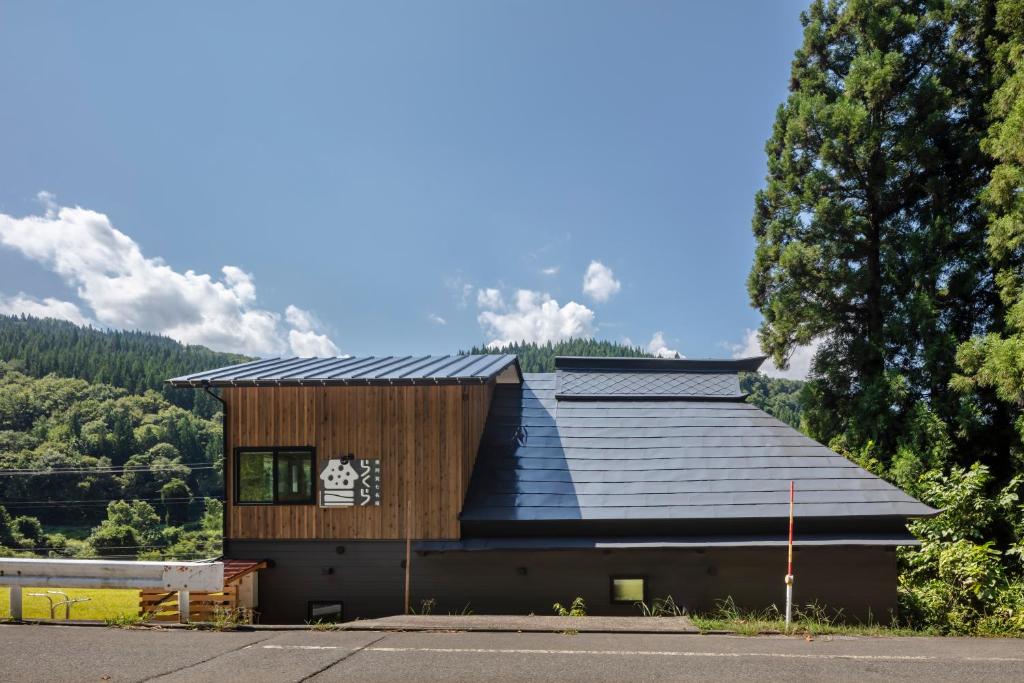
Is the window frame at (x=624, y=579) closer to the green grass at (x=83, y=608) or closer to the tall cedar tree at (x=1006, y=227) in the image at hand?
the green grass at (x=83, y=608)

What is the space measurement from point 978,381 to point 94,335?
547 feet

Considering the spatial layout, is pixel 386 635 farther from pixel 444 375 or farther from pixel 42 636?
pixel 444 375

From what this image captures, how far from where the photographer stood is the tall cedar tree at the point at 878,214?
1546cm

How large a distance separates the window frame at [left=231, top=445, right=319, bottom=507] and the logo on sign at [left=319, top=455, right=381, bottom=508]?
23 centimetres

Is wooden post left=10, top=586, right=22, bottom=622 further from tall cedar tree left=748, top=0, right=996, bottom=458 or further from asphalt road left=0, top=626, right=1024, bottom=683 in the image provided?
tall cedar tree left=748, top=0, right=996, bottom=458

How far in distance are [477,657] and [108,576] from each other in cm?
491

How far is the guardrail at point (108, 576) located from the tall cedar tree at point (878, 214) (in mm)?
16227

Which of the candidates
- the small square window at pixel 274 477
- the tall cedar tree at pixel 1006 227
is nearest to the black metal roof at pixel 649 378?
the tall cedar tree at pixel 1006 227

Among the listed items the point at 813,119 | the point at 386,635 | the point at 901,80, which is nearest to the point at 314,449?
the point at 386,635

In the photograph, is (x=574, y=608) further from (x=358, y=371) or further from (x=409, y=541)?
(x=358, y=371)

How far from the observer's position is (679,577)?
34.2 feet

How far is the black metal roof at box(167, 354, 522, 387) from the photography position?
10836 millimetres

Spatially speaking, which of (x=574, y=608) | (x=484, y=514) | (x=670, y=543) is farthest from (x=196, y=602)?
(x=670, y=543)

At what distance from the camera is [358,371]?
1177 cm
